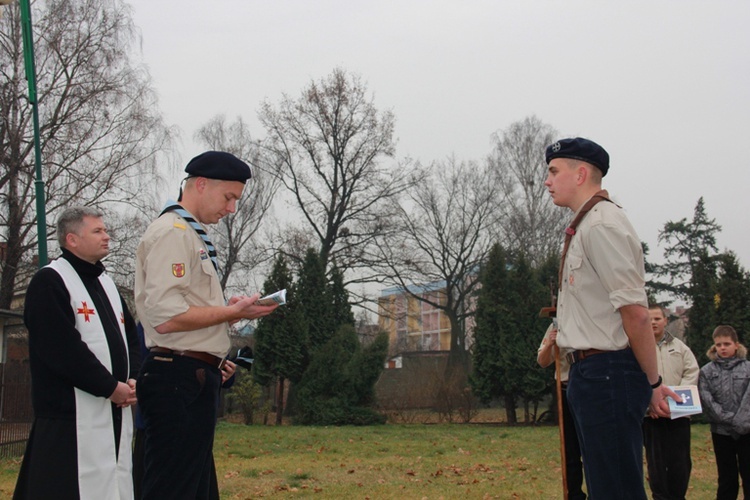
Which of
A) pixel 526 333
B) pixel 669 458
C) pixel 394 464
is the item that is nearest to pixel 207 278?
pixel 669 458

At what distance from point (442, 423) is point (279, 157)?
15.5m

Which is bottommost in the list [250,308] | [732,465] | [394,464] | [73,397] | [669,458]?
[394,464]

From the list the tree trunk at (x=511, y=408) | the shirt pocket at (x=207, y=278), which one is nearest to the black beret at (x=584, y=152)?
the shirt pocket at (x=207, y=278)

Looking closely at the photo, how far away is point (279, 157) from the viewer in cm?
3331

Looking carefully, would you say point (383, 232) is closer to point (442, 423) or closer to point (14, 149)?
point (442, 423)

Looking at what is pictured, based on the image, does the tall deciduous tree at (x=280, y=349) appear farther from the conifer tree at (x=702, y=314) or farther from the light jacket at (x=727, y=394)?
the light jacket at (x=727, y=394)

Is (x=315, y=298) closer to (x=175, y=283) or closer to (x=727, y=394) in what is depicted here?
(x=727, y=394)

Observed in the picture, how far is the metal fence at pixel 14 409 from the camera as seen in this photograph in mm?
13508

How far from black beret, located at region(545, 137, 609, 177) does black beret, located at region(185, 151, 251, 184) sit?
5.33ft

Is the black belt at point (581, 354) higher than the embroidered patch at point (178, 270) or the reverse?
the reverse

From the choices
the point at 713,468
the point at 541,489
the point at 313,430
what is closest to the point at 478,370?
the point at 313,430

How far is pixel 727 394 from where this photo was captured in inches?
293

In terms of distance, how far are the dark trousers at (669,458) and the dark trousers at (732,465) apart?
58 cm

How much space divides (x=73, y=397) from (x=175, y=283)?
1.18 metres
